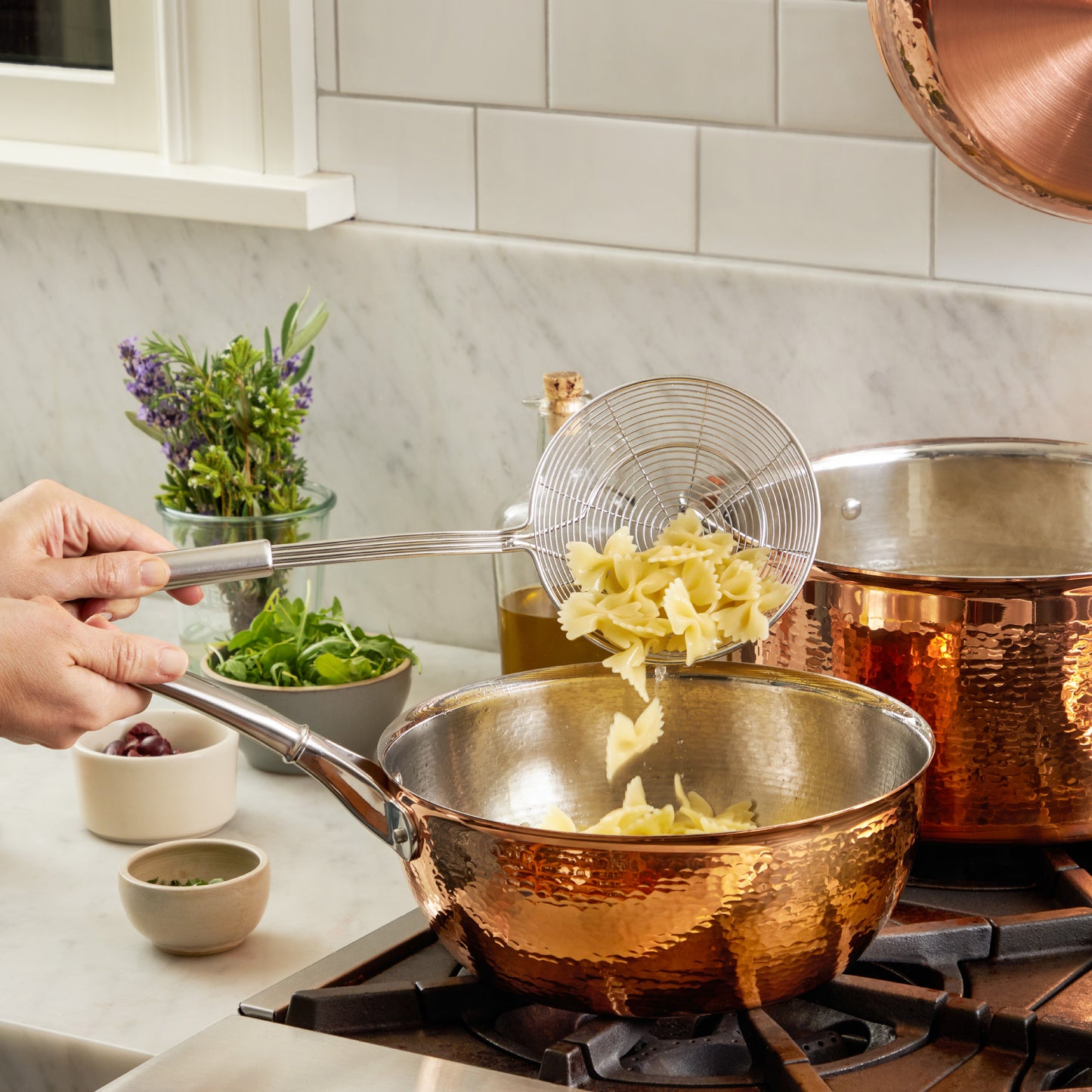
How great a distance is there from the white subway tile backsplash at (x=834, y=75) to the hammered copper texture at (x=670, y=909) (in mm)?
566

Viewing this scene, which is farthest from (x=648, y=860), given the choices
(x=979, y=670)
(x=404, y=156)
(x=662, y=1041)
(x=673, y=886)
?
(x=404, y=156)

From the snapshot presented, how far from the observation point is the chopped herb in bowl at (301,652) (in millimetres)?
1111

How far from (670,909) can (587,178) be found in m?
0.71

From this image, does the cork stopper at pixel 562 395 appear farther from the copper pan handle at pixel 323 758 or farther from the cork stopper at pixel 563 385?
the copper pan handle at pixel 323 758

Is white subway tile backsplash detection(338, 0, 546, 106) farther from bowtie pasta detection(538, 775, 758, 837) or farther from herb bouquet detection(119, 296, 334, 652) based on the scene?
bowtie pasta detection(538, 775, 758, 837)

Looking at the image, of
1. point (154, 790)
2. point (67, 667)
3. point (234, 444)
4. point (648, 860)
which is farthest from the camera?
point (234, 444)

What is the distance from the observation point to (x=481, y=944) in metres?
0.70

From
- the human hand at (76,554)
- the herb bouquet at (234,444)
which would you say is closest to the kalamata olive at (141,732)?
the human hand at (76,554)

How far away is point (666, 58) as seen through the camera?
1.16 m

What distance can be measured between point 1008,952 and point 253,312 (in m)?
0.88

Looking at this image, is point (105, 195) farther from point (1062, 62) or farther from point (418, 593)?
point (1062, 62)

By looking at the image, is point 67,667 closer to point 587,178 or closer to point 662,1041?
point 662,1041

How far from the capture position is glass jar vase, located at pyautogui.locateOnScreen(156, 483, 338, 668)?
48.3 inches

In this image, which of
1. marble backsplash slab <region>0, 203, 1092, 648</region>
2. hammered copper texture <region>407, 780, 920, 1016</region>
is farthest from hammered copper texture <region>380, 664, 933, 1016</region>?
marble backsplash slab <region>0, 203, 1092, 648</region>
